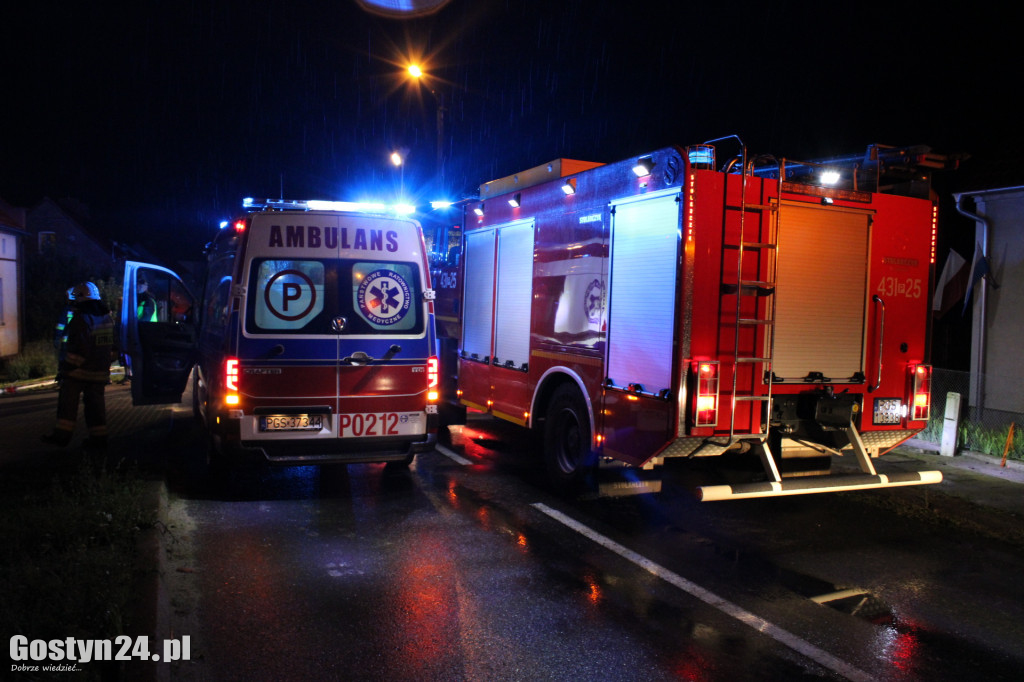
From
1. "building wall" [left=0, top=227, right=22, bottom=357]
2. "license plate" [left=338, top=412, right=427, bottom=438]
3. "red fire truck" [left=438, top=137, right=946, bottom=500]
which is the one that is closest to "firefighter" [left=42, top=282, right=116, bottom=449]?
"license plate" [left=338, top=412, right=427, bottom=438]

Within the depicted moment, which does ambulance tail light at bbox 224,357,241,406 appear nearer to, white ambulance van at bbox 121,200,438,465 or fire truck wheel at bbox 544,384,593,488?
white ambulance van at bbox 121,200,438,465

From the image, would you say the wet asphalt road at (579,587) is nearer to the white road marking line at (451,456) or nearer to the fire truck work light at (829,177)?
the white road marking line at (451,456)

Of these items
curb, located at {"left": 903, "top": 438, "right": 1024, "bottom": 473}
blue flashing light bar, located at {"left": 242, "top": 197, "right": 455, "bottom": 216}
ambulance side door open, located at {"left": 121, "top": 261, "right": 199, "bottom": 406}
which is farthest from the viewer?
ambulance side door open, located at {"left": 121, "top": 261, "right": 199, "bottom": 406}

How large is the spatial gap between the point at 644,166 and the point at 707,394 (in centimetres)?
192

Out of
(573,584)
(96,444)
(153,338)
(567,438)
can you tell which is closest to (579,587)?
(573,584)

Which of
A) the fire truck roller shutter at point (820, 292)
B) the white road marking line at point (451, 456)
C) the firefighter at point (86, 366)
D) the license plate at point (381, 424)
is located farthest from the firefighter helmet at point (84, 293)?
the fire truck roller shutter at point (820, 292)

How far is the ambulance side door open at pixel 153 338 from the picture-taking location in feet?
32.1

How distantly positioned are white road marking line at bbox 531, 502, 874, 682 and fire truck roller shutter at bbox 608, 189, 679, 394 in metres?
1.24

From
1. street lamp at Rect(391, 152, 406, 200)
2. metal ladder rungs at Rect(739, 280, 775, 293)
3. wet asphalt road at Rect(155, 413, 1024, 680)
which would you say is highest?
Answer: street lamp at Rect(391, 152, 406, 200)

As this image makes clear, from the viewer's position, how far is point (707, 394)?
19.1ft

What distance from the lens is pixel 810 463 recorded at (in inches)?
269

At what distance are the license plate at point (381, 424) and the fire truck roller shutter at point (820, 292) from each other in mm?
3229

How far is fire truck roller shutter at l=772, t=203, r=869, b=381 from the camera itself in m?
6.25

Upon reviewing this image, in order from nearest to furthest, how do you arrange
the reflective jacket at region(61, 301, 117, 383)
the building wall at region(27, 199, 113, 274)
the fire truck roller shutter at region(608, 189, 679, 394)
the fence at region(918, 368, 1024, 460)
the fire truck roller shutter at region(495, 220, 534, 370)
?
1. the fire truck roller shutter at region(608, 189, 679, 394)
2. the reflective jacket at region(61, 301, 117, 383)
3. the fire truck roller shutter at region(495, 220, 534, 370)
4. the fence at region(918, 368, 1024, 460)
5. the building wall at region(27, 199, 113, 274)
